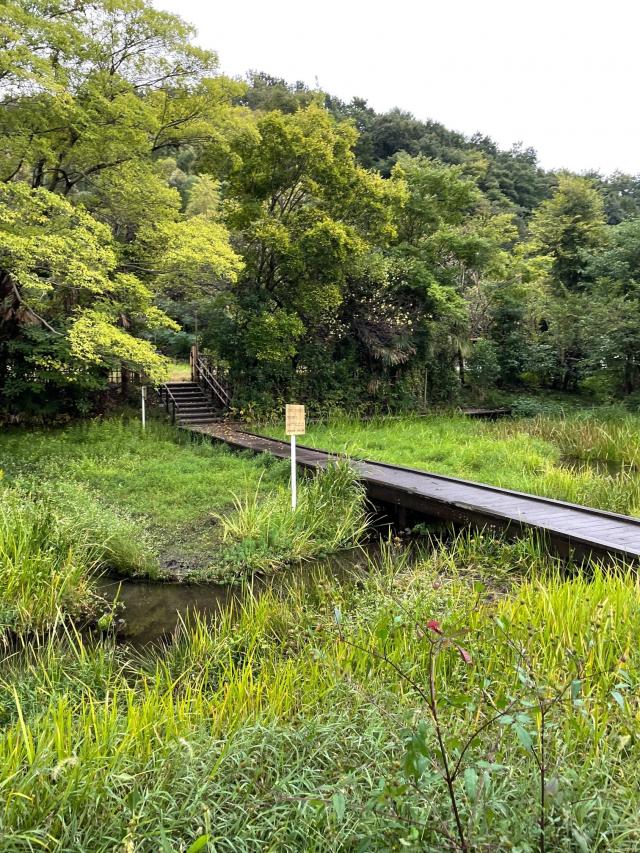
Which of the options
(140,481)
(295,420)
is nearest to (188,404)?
(140,481)

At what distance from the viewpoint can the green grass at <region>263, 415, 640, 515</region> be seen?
7.34 metres

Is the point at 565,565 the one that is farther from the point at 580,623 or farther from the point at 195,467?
the point at 195,467

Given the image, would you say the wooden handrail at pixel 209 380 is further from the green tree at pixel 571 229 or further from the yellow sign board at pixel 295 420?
the green tree at pixel 571 229

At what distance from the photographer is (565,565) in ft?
16.4

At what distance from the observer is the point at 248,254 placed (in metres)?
13.5

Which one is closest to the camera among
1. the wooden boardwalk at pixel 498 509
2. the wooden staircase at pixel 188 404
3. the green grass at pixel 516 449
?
the wooden boardwalk at pixel 498 509

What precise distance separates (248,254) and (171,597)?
9984mm

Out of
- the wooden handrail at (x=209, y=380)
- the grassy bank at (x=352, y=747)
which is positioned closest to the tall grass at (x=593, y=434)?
the wooden handrail at (x=209, y=380)

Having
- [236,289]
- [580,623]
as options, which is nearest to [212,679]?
[580,623]

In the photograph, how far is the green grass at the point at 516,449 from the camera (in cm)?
734

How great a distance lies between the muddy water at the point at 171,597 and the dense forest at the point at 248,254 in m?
4.38

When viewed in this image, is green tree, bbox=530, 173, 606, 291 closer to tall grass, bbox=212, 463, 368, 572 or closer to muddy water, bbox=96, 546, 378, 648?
tall grass, bbox=212, 463, 368, 572

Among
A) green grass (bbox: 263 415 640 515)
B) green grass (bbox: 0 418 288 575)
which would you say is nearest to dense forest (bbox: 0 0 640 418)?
green grass (bbox: 0 418 288 575)

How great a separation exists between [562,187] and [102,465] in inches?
671
